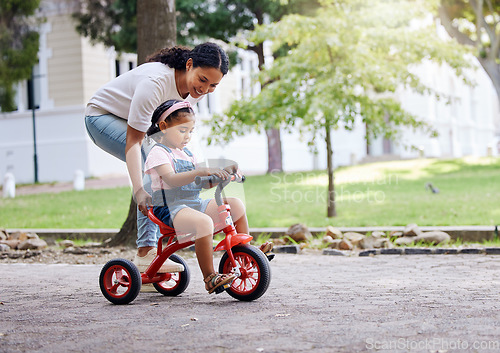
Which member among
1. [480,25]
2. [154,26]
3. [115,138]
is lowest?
[115,138]

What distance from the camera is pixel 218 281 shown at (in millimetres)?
4004

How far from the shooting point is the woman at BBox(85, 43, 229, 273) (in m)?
4.20

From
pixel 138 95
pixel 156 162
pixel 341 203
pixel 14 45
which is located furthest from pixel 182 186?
pixel 14 45

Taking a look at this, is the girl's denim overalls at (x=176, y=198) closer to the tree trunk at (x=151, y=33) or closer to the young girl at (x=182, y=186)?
the young girl at (x=182, y=186)

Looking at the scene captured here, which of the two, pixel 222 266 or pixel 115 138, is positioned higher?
pixel 115 138

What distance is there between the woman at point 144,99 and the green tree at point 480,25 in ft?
57.5

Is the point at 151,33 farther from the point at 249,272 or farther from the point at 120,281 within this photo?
the point at 249,272

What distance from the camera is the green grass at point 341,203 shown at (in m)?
9.82

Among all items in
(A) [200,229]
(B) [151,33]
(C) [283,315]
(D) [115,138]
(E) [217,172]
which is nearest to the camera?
(C) [283,315]

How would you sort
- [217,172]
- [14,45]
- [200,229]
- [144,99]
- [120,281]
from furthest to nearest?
[14,45] < [120,281] < [144,99] < [200,229] < [217,172]

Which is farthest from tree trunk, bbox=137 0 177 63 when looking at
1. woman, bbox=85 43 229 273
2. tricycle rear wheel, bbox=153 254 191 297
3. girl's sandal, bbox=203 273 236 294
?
girl's sandal, bbox=203 273 236 294

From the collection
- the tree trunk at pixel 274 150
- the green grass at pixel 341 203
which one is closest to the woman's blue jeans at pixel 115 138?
the green grass at pixel 341 203

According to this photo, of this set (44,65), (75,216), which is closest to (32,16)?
(44,65)

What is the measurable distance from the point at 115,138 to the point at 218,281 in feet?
3.83
